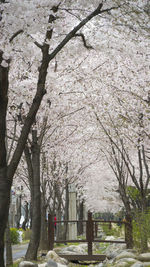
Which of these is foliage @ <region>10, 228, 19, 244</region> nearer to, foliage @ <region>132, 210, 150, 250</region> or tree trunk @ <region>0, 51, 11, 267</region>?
foliage @ <region>132, 210, 150, 250</region>

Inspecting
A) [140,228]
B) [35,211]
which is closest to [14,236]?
[35,211]

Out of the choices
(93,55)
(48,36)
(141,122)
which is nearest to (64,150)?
(93,55)

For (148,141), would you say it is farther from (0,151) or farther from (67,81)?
(0,151)

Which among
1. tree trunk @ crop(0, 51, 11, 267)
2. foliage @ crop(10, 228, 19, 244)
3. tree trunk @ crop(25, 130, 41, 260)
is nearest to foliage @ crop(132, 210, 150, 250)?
tree trunk @ crop(25, 130, 41, 260)

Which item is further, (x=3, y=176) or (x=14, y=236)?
(x=14, y=236)

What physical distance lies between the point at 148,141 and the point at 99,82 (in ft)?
9.99

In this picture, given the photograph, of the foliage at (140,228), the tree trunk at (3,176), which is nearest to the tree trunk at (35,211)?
the foliage at (140,228)

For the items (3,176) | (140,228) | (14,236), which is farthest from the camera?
(14,236)

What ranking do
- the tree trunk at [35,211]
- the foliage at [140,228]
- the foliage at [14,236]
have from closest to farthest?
the tree trunk at [35,211] < the foliage at [140,228] < the foliage at [14,236]

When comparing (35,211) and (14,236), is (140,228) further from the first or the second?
(14,236)

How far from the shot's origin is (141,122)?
40.3 feet

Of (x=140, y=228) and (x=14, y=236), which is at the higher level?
(x=140, y=228)

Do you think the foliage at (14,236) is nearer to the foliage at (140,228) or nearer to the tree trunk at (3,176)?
the foliage at (140,228)

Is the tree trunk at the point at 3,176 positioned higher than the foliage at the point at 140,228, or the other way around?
the tree trunk at the point at 3,176
